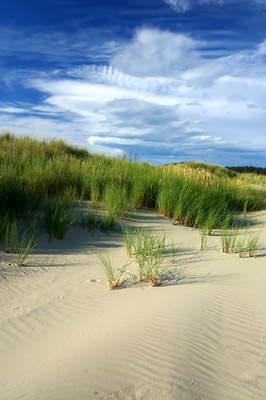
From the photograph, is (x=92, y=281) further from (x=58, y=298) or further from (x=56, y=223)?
(x=56, y=223)

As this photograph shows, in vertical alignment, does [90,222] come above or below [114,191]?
below

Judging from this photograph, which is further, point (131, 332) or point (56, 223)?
point (56, 223)

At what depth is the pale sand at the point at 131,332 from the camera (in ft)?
5.61

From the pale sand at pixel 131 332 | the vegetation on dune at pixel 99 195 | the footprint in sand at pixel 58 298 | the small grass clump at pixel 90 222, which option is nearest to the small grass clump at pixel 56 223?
the vegetation on dune at pixel 99 195

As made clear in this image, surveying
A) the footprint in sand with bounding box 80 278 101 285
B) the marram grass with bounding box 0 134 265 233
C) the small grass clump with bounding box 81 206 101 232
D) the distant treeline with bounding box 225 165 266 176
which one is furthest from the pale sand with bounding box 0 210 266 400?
the distant treeline with bounding box 225 165 266 176

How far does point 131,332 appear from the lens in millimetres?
2264

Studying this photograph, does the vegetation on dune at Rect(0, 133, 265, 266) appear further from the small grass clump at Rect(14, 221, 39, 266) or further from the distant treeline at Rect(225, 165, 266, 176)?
the distant treeline at Rect(225, 165, 266, 176)

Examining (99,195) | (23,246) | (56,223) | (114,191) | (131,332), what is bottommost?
(131,332)

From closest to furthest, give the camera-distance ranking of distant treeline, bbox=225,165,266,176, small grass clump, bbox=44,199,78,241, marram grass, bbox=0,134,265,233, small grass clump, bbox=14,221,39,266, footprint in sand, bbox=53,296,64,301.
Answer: footprint in sand, bbox=53,296,64,301 → small grass clump, bbox=14,221,39,266 → small grass clump, bbox=44,199,78,241 → marram grass, bbox=0,134,265,233 → distant treeline, bbox=225,165,266,176

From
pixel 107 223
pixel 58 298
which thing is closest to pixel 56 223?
pixel 107 223

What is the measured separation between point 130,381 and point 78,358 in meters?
0.42

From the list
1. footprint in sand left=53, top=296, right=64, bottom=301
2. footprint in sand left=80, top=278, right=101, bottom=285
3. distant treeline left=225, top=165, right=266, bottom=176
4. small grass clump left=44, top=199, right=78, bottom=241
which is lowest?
footprint in sand left=53, top=296, right=64, bottom=301

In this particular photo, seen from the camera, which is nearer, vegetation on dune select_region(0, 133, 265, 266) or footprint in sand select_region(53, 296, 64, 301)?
footprint in sand select_region(53, 296, 64, 301)

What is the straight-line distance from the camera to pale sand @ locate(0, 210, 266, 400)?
67.4 inches
